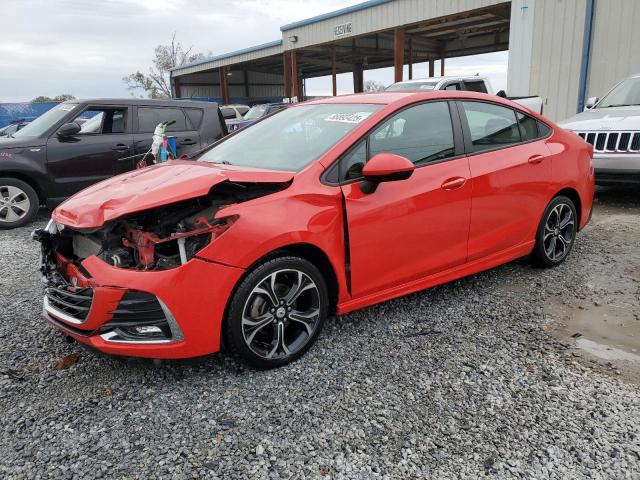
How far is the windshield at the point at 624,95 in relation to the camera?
762cm

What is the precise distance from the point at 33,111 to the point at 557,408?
25.9 metres

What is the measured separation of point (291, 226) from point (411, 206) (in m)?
0.89

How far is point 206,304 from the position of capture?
264 centimetres

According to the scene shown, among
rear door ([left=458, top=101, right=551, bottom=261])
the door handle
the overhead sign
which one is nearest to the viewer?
the door handle

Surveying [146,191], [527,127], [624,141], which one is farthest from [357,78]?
[146,191]

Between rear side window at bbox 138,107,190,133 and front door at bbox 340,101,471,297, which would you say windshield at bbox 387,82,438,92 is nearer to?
rear side window at bbox 138,107,190,133

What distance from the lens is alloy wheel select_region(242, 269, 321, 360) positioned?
283 cm

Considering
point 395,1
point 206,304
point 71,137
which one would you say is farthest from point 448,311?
point 395,1

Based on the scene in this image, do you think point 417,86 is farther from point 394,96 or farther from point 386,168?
point 386,168

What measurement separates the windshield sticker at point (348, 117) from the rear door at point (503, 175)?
0.84 metres

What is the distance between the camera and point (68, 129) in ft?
23.0

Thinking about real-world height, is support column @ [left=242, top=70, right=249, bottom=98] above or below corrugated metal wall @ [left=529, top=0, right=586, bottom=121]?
above

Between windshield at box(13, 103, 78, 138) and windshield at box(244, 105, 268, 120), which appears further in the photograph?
windshield at box(244, 105, 268, 120)

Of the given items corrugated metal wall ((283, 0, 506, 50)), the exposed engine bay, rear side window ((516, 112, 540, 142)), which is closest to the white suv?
rear side window ((516, 112, 540, 142))
